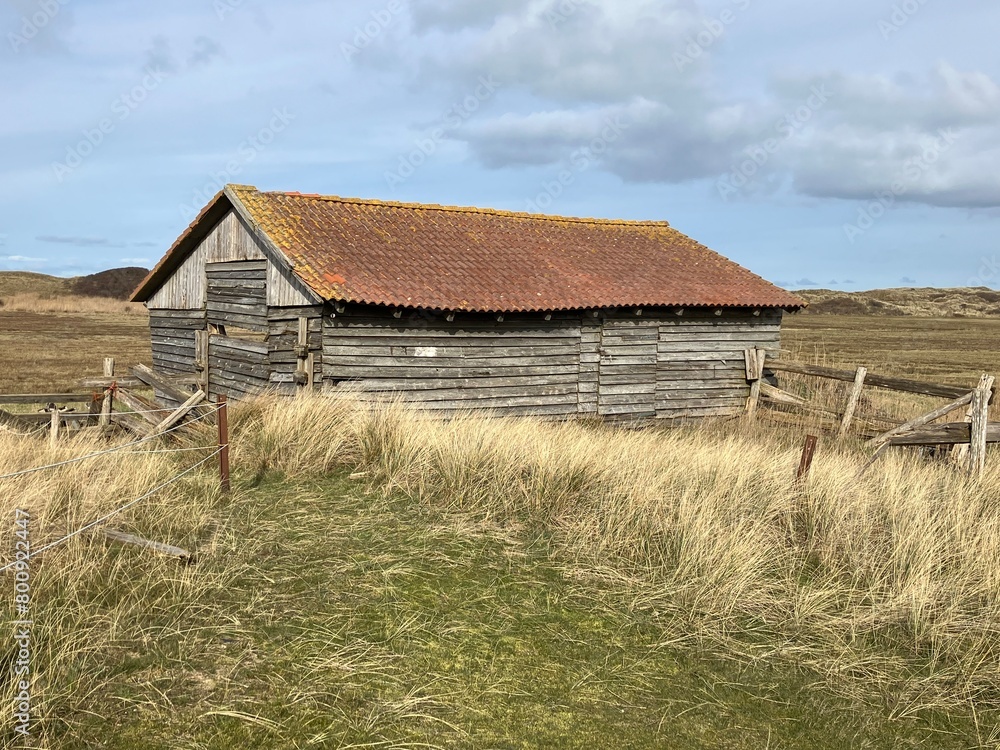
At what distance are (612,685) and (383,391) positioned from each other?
9380mm

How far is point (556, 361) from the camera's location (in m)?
15.2

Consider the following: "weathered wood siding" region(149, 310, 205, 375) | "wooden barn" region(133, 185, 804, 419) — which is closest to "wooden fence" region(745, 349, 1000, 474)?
"wooden barn" region(133, 185, 804, 419)

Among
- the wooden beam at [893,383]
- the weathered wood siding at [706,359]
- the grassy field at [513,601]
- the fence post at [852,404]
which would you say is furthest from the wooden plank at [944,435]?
the weathered wood siding at [706,359]

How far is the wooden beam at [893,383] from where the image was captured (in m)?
10.8

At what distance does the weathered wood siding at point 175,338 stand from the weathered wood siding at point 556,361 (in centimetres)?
494

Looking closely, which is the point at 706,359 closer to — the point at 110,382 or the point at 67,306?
the point at 110,382

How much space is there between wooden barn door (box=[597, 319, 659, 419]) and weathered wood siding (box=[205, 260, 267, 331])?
6558mm

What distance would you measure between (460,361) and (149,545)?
29.1 ft

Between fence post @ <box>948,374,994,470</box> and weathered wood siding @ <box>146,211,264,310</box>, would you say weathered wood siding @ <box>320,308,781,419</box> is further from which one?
fence post @ <box>948,374,994,470</box>

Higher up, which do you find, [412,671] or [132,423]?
[132,423]

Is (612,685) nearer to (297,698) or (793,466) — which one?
(297,698)

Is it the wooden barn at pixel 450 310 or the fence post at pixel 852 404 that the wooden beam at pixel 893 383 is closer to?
the fence post at pixel 852 404

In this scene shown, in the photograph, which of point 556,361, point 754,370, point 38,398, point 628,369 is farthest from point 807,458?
point 38,398

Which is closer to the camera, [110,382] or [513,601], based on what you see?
[513,601]
